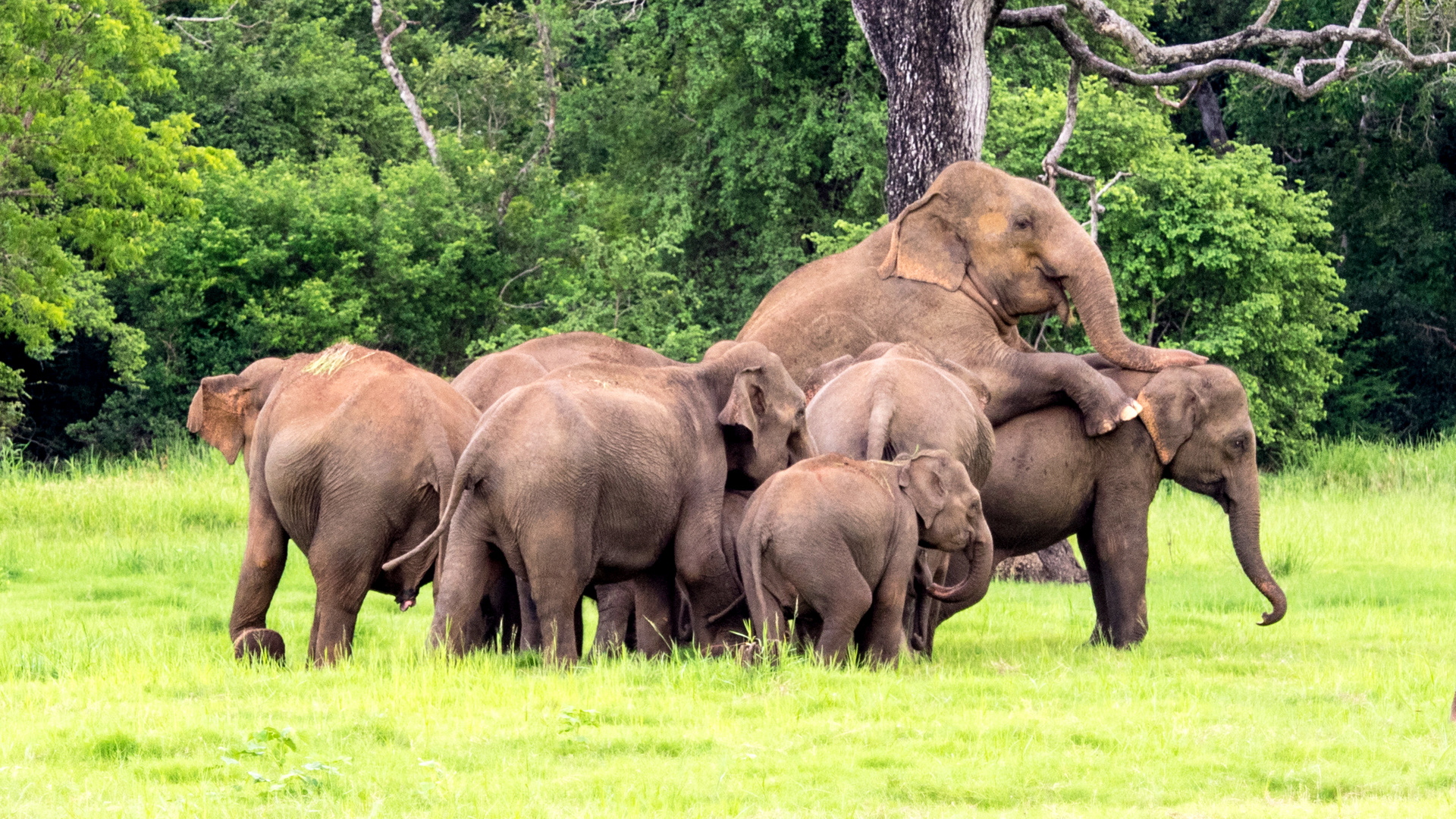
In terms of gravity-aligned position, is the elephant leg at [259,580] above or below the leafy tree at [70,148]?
below

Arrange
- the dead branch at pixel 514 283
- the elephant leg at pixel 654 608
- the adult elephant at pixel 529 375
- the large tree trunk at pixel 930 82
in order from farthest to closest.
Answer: the dead branch at pixel 514 283 → the large tree trunk at pixel 930 82 → the adult elephant at pixel 529 375 → the elephant leg at pixel 654 608

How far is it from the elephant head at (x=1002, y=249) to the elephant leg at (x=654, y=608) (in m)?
3.21

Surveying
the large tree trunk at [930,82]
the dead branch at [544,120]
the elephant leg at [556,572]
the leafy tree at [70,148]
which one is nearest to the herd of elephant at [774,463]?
the elephant leg at [556,572]

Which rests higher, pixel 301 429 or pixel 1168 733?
A: pixel 301 429

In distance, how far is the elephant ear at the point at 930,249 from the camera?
465 inches

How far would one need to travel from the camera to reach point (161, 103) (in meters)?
38.0

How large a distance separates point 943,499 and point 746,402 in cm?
117

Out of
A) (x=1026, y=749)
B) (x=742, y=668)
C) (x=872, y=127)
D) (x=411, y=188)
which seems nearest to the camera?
(x=1026, y=749)

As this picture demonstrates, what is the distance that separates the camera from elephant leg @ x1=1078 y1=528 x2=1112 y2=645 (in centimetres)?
1091

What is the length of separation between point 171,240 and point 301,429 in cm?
2717

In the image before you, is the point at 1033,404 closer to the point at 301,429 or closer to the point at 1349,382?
the point at 301,429

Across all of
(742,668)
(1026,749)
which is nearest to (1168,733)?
(1026,749)

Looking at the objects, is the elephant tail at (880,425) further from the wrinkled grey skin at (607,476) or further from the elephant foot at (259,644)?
the elephant foot at (259,644)

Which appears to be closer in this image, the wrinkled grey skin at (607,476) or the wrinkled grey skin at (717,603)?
the wrinkled grey skin at (607,476)
